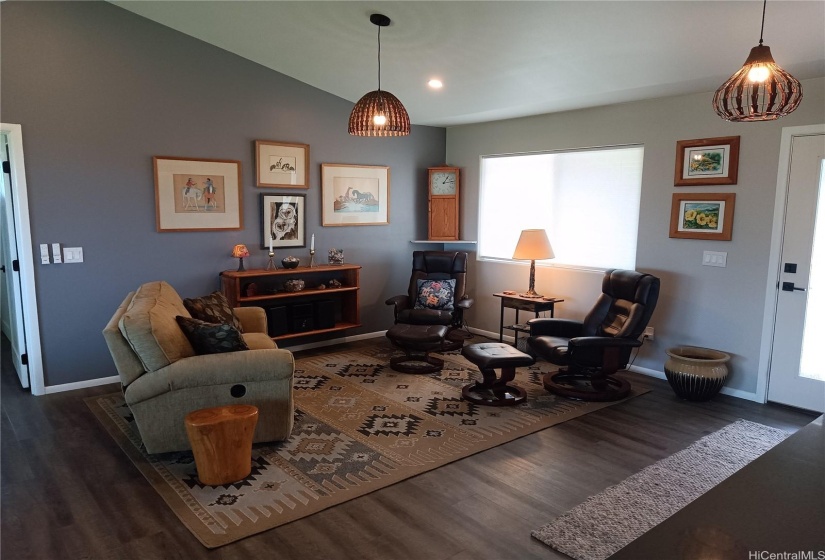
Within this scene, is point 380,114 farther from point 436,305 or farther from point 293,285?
point 436,305

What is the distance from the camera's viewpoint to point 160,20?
450 cm

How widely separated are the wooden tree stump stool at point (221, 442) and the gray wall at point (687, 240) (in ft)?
12.1

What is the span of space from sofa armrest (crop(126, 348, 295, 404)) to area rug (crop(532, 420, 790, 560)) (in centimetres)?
171

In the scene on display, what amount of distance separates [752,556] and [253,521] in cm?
225

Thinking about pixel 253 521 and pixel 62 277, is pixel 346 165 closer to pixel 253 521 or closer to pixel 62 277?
pixel 62 277

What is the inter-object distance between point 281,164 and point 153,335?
9.23 ft

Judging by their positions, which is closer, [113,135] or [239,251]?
[113,135]

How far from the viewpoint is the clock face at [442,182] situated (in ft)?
21.2

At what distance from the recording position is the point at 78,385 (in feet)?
14.7

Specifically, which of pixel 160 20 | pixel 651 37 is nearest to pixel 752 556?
pixel 651 37

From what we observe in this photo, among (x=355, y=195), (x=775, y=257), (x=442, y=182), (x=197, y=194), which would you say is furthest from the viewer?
(x=442, y=182)

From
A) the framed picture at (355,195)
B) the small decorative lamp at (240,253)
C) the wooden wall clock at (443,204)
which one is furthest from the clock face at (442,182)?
the small decorative lamp at (240,253)

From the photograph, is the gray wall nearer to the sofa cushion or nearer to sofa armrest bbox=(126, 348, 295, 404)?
sofa armrest bbox=(126, 348, 295, 404)

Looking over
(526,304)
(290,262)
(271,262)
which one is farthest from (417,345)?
(271,262)
